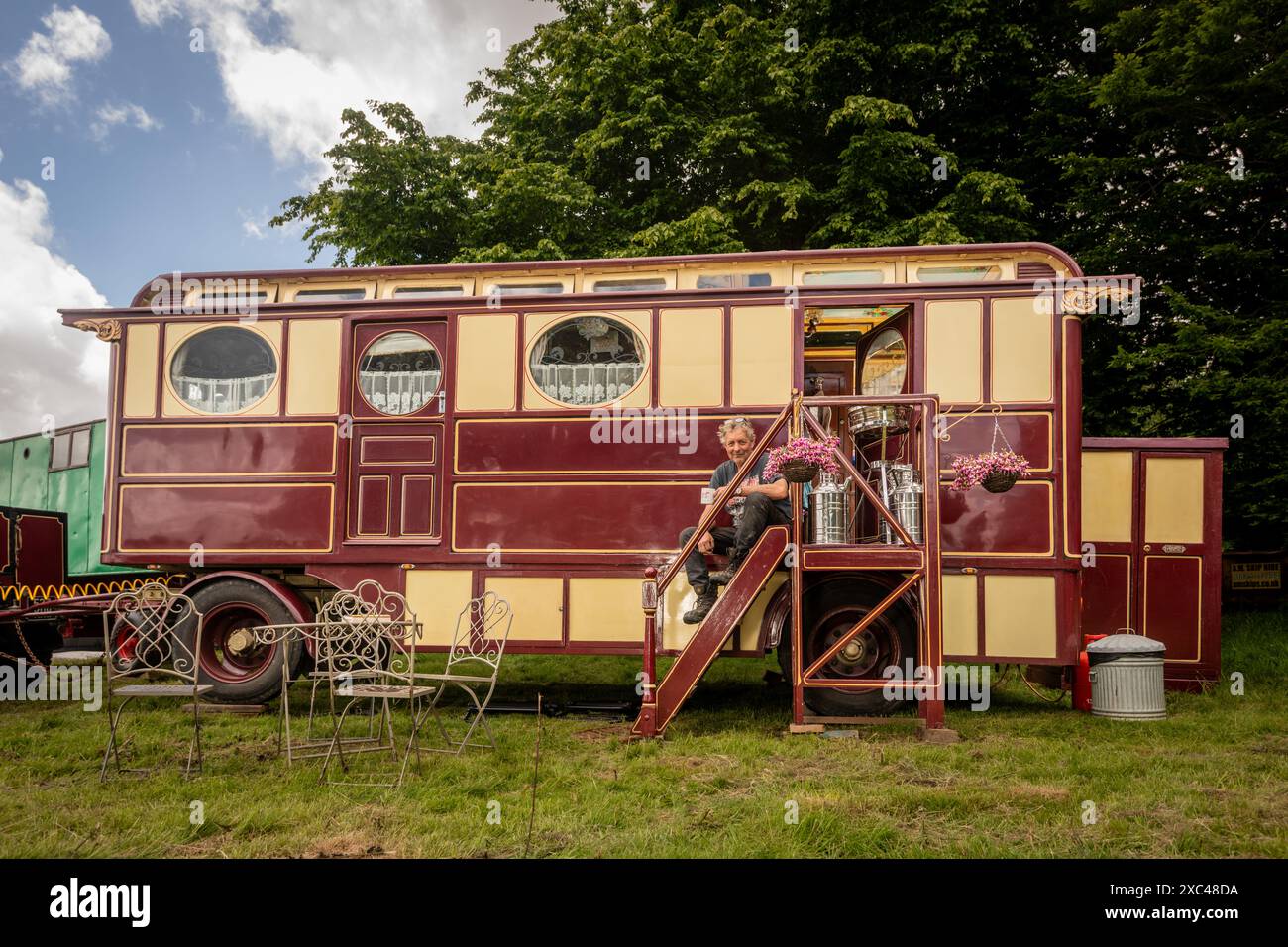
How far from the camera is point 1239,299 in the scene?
12305 mm

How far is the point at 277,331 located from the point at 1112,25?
1206 cm

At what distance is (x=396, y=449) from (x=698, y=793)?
12.7 feet

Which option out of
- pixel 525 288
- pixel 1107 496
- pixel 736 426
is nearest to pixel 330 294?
pixel 525 288

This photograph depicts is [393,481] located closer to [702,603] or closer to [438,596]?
[438,596]

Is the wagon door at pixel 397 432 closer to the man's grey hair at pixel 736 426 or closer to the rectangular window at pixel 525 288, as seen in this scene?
the rectangular window at pixel 525 288

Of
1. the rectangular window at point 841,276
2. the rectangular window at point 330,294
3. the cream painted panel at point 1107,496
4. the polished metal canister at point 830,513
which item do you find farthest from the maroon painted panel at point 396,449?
the cream painted panel at point 1107,496

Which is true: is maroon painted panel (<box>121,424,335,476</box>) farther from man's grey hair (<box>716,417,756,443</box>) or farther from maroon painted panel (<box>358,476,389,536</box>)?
man's grey hair (<box>716,417,756,443</box>)

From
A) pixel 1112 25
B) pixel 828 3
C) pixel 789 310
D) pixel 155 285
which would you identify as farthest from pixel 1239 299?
pixel 155 285

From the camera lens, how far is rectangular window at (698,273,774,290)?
7.14 metres

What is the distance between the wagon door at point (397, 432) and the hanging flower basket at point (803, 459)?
9.26 ft

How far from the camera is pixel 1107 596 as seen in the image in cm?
805

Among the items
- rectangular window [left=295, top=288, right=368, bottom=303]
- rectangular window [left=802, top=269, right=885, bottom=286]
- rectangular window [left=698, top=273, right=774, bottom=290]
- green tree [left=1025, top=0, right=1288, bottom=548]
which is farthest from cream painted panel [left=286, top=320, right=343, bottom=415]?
green tree [left=1025, top=0, right=1288, bottom=548]

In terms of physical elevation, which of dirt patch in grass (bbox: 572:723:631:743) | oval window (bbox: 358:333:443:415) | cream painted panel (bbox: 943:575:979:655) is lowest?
dirt patch in grass (bbox: 572:723:631:743)

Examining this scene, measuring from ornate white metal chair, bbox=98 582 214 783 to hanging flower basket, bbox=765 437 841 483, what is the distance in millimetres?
3647
